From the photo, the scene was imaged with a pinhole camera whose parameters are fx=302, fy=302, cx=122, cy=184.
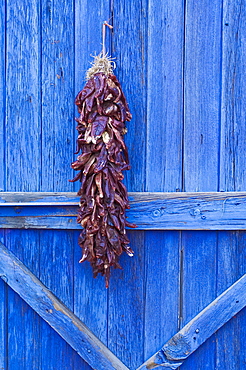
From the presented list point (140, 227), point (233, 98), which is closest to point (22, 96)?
point (140, 227)

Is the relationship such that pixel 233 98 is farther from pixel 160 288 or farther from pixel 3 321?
pixel 3 321

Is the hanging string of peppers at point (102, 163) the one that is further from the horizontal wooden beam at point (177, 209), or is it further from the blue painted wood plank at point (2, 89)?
the blue painted wood plank at point (2, 89)

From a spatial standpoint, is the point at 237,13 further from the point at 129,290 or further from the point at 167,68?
the point at 129,290

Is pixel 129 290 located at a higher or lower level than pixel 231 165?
lower

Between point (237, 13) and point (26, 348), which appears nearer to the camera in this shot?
point (237, 13)

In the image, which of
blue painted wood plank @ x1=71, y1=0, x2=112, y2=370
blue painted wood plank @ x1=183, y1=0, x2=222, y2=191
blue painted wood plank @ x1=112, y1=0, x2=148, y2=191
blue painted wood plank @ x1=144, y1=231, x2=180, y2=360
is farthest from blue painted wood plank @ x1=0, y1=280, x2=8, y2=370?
blue painted wood plank @ x1=183, y1=0, x2=222, y2=191

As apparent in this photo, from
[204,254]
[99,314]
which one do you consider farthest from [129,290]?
[204,254]

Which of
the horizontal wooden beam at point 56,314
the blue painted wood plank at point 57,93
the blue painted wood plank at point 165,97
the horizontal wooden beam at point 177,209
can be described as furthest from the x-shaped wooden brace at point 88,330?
the blue painted wood plank at point 165,97
